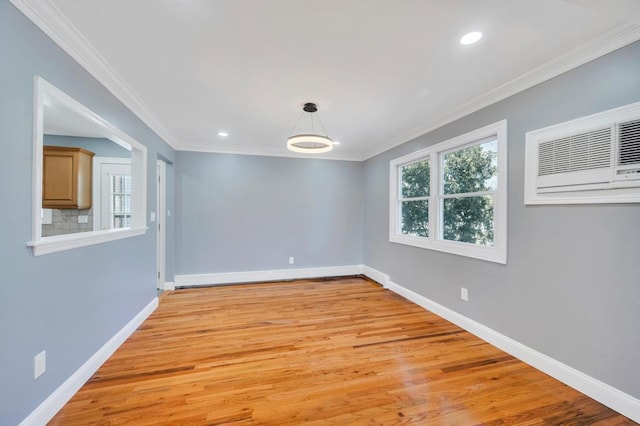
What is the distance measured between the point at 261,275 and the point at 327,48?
4.11 metres

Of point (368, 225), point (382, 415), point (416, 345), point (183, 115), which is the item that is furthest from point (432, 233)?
point (183, 115)

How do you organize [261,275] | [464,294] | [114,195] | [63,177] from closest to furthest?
[464,294] < [63,177] < [114,195] < [261,275]

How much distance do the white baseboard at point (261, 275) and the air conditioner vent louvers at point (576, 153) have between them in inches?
154

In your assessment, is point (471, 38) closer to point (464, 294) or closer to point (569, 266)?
point (569, 266)

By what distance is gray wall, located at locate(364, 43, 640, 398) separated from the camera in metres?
1.81

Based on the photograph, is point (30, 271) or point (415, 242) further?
point (415, 242)

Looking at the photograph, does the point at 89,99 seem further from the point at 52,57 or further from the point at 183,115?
the point at 183,115

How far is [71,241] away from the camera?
6.24 feet

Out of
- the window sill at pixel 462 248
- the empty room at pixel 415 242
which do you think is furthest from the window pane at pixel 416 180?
the window sill at pixel 462 248

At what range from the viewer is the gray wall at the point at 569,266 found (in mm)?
1809

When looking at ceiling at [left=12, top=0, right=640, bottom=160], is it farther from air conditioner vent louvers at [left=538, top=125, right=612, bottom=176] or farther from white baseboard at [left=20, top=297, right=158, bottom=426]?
white baseboard at [left=20, top=297, right=158, bottom=426]

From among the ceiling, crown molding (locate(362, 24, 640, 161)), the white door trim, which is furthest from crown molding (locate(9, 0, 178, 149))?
crown molding (locate(362, 24, 640, 161))

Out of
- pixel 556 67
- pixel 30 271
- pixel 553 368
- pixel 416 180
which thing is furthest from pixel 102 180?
pixel 553 368

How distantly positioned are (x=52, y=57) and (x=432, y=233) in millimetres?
3987
